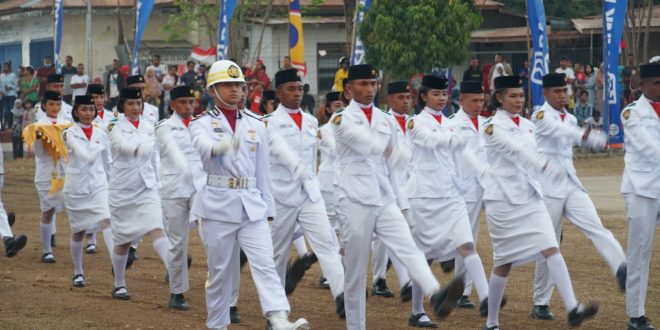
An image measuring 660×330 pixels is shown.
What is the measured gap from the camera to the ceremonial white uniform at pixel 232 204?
933 cm

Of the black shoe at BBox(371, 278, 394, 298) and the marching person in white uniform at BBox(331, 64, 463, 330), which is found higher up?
the marching person in white uniform at BBox(331, 64, 463, 330)

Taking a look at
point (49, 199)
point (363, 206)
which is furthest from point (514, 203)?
point (49, 199)

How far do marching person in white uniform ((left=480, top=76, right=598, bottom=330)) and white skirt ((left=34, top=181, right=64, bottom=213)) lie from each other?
6.89m

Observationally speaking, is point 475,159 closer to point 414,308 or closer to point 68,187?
point 414,308

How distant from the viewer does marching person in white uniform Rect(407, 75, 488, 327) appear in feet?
37.9

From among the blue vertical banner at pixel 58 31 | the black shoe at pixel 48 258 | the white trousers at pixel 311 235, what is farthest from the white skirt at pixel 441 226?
the blue vertical banner at pixel 58 31

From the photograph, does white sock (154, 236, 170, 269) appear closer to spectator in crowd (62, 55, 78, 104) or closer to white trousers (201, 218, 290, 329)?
Result: white trousers (201, 218, 290, 329)

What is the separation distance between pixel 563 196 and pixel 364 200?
8.51ft

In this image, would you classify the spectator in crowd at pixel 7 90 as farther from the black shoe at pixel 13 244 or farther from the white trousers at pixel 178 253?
the white trousers at pixel 178 253

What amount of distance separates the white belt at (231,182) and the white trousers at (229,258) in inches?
8.9

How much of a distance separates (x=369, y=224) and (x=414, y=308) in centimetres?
165

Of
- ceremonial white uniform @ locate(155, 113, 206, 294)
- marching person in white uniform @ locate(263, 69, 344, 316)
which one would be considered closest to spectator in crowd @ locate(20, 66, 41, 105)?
ceremonial white uniform @ locate(155, 113, 206, 294)

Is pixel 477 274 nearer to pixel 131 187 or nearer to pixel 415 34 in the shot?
pixel 131 187

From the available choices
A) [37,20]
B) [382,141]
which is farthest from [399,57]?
[37,20]
